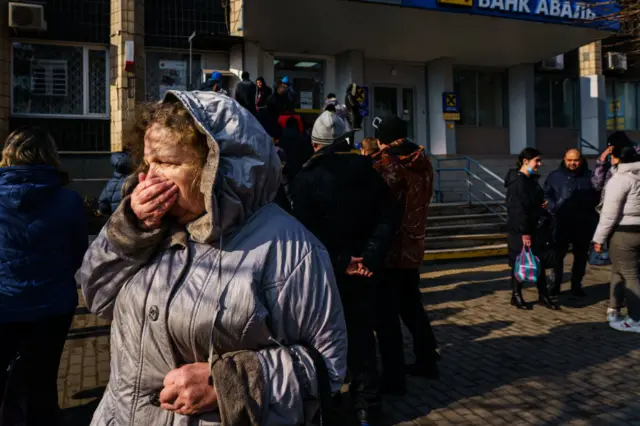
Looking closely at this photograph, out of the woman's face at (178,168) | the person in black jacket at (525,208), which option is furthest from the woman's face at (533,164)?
the woman's face at (178,168)

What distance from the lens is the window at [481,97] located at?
1805cm

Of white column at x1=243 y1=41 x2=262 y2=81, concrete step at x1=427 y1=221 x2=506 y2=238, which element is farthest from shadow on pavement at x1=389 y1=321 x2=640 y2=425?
white column at x1=243 y1=41 x2=262 y2=81

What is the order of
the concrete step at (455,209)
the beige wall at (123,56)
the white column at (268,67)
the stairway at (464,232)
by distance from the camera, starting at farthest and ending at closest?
the white column at (268,67), the beige wall at (123,56), the concrete step at (455,209), the stairway at (464,232)

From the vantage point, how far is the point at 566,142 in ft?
63.3

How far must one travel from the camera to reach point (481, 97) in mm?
18359

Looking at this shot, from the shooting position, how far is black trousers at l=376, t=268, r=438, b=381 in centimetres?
455

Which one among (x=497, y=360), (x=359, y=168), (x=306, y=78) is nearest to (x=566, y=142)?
(x=306, y=78)

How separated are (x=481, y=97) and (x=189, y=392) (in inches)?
718

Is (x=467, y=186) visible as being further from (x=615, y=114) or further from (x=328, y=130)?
(x=328, y=130)

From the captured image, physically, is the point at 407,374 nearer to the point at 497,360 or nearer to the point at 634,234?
the point at 497,360

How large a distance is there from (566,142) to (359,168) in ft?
57.3

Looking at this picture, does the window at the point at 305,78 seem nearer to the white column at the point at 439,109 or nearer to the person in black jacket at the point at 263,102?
the white column at the point at 439,109

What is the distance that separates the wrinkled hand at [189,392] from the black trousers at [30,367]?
2205mm

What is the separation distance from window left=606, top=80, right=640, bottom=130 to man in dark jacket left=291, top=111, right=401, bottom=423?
19932 mm
